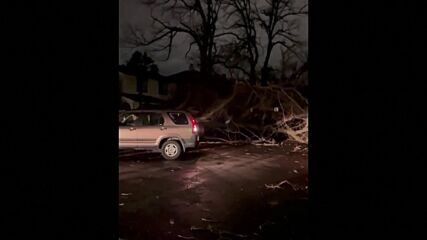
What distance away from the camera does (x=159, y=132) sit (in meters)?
13.2

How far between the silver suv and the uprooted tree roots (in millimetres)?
7012

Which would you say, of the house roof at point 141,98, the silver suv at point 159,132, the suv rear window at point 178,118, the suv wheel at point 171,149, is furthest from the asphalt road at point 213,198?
the house roof at point 141,98

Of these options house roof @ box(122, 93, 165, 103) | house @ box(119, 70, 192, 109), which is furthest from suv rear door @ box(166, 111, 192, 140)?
house roof @ box(122, 93, 165, 103)

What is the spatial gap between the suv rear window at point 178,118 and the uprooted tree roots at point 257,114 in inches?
275

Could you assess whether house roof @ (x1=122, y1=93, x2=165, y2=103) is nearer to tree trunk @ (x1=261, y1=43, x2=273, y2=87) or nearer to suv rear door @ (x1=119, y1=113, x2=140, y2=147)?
tree trunk @ (x1=261, y1=43, x2=273, y2=87)

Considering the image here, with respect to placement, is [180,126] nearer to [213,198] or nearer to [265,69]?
[213,198]

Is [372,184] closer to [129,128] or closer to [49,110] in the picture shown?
[49,110]

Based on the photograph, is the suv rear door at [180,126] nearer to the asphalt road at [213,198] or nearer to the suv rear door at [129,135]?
the asphalt road at [213,198]

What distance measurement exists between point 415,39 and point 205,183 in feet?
25.2

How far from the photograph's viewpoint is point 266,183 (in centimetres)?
922

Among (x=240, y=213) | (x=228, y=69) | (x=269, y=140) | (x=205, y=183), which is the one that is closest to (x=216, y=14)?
(x=228, y=69)

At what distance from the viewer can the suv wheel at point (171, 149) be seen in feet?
43.8

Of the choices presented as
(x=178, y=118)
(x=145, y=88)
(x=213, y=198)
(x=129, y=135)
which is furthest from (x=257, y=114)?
(x=145, y=88)

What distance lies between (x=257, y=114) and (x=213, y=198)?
16.6 metres
